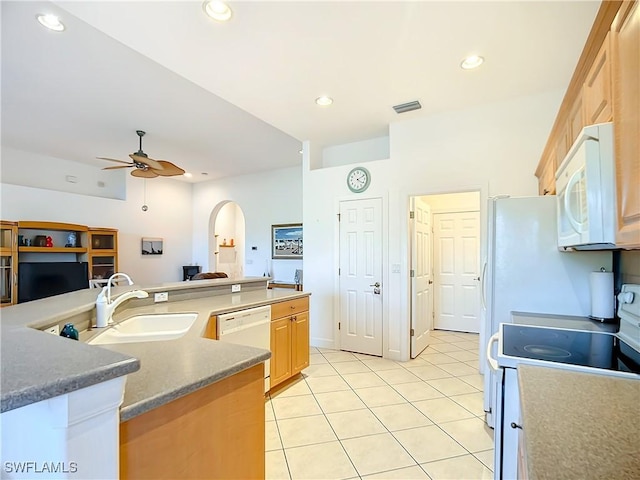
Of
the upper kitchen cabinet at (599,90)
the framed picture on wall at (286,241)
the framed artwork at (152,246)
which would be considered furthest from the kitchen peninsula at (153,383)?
the framed artwork at (152,246)

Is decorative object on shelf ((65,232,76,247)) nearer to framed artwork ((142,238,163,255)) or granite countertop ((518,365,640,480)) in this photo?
framed artwork ((142,238,163,255))

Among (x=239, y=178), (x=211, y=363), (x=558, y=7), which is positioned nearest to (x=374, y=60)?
(x=558, y=7)

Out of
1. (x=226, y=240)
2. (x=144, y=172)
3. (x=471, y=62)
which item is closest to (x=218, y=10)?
(x=471, y=62)

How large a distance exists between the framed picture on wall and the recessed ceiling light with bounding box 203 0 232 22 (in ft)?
14.7

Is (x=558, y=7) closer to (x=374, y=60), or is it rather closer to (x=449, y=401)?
(x=374, y=60)

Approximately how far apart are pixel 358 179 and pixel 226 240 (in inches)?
218

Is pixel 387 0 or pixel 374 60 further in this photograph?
pixel 374 60

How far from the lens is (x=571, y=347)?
1.49 m

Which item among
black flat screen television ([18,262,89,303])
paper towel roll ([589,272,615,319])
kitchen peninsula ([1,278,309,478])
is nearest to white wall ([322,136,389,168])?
paper towel roll ([589,272,615,319])

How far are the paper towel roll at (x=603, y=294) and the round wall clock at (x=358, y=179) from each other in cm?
249

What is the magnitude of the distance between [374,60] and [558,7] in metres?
1.17

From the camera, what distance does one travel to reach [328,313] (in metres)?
4.32

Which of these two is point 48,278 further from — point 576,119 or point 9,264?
point 576,119

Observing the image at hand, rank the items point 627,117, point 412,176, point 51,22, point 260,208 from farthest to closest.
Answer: point 260,208 → point 412,176 → point 51,22 → point 627,117
